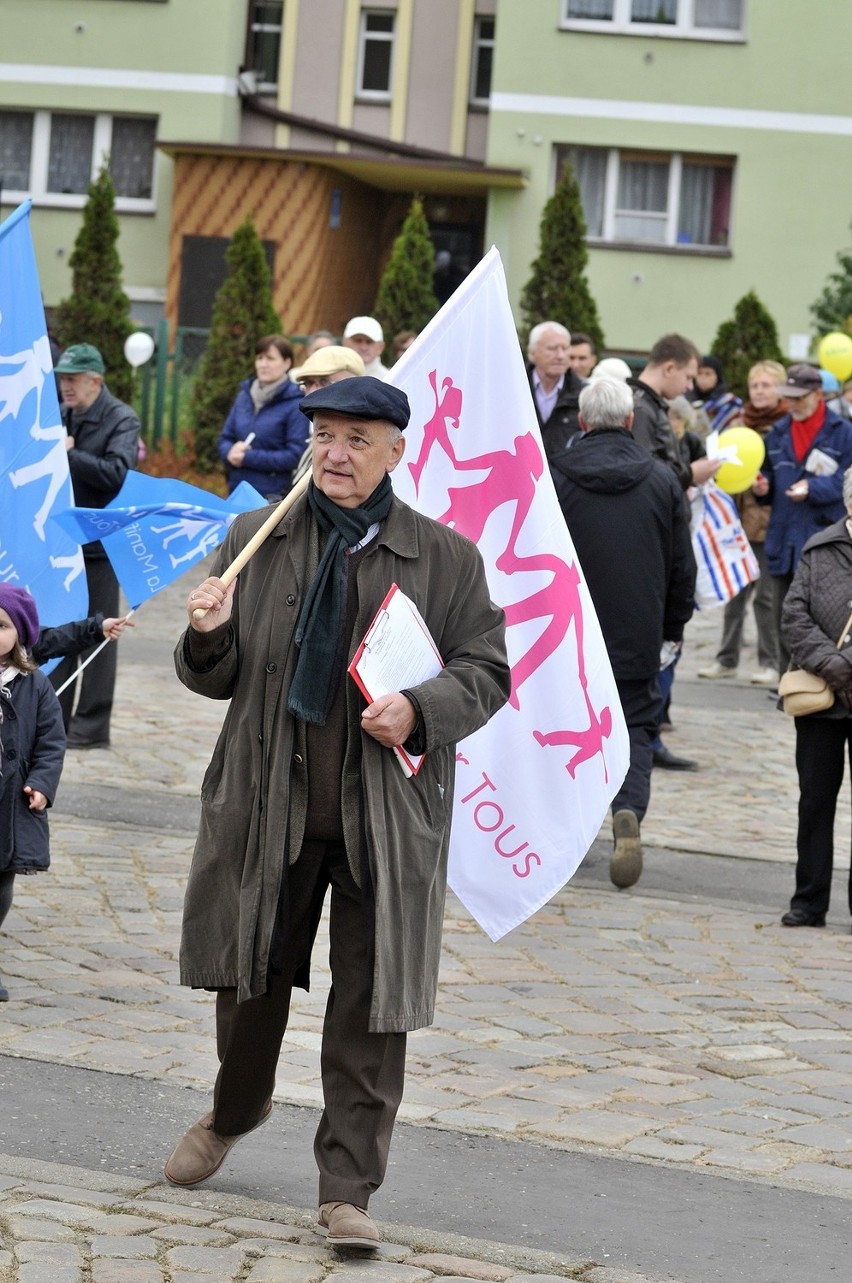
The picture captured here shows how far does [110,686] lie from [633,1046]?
17.9 feet

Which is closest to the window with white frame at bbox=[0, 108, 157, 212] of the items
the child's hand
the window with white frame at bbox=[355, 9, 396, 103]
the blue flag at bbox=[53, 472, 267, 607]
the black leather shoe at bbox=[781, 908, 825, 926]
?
the window with white frame at bbox=[355, 9, 396, 103]

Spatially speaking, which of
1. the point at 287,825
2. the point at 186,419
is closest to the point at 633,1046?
the point at 287,825

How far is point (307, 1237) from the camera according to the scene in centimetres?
457

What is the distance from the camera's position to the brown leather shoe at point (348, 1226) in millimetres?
4395

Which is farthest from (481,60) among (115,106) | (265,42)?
(115,106)

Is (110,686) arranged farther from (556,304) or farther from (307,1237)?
(556,304)

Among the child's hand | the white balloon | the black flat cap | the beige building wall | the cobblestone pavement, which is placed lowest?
the cobblestone pavement

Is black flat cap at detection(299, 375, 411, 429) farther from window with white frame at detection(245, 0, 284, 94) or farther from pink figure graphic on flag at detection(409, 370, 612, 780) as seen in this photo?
window with white frame at detection(245, 0, 284, 94)

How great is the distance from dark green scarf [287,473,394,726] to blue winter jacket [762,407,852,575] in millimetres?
9541

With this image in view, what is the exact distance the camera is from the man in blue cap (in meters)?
10.7

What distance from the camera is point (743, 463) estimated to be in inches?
538

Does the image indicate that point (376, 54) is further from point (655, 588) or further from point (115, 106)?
point (655, 588)

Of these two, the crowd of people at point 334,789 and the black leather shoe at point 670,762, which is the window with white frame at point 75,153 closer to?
the black leather shoe at point 670,762

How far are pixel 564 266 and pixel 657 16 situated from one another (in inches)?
231
